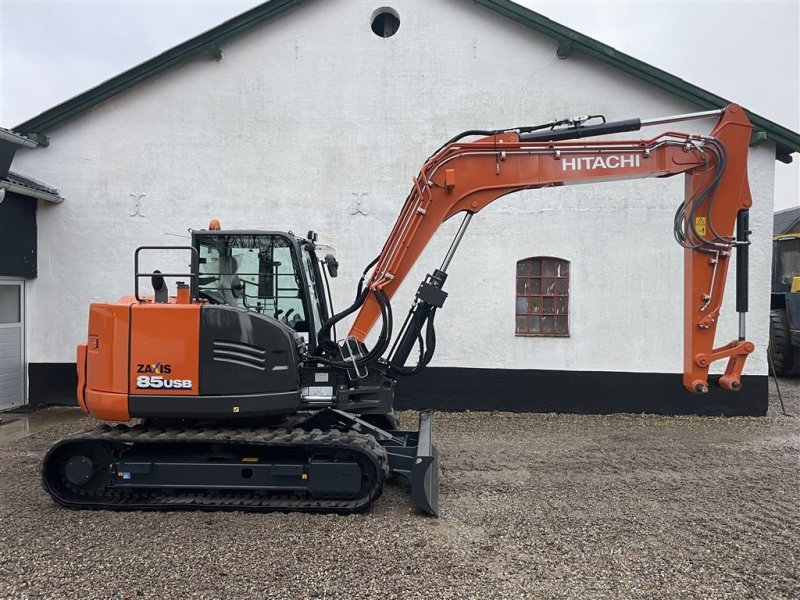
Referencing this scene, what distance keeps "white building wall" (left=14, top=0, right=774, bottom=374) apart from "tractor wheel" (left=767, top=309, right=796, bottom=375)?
4.03 m

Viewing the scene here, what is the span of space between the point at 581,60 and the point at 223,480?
7983mm

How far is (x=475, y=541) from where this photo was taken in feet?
13.4

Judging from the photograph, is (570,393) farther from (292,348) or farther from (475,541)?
(292,348)

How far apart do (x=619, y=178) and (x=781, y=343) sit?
30.9 ft

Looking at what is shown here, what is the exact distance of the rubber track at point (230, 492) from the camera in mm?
4562

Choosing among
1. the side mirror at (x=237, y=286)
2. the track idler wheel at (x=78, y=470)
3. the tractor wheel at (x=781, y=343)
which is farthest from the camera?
the tractor wheel at (x=781, y=343)

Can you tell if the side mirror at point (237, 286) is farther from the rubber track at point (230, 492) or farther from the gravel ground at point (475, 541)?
the gravel ground at point (475, 541)

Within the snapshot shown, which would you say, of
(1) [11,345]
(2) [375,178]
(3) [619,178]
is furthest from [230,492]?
(1) [11,345]

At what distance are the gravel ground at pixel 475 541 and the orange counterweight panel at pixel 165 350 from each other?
1108 millimetres

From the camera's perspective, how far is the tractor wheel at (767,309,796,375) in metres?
11.5

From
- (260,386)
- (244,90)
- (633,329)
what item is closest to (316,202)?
(244,90)

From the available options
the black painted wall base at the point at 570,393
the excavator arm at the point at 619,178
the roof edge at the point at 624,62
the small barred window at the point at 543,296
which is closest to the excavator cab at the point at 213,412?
the excavator arm at the point at 619,178

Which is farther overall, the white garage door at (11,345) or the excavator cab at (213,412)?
the white garage door at (11,345)

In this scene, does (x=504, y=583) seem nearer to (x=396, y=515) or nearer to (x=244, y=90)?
(x=396, y=515)
